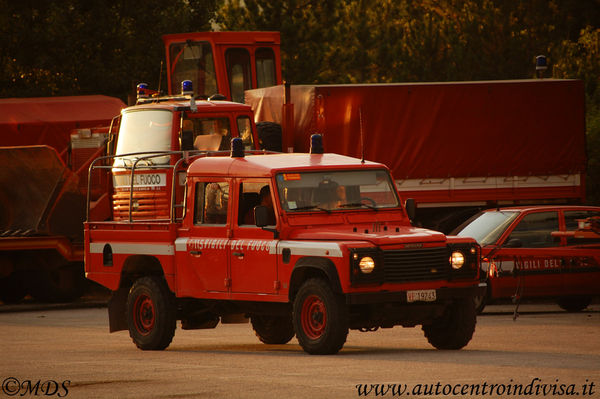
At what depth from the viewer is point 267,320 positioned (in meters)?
A: 18.1

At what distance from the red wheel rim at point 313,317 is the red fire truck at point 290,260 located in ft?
0.04

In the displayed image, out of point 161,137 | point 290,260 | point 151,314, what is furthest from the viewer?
point 161,137

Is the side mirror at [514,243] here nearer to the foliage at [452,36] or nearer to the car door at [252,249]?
the car door at [252,249]

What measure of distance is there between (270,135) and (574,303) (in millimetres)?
5874

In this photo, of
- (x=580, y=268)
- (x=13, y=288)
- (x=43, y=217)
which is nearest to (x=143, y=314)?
(x=580, y=268)

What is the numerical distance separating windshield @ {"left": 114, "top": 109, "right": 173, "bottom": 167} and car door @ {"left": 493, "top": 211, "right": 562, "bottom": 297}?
5.43 meters

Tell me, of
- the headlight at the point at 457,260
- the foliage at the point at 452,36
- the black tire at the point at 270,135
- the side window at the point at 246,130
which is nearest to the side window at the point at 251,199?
the headlight at the point at 457,260

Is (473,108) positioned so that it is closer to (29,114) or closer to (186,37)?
(186,37)

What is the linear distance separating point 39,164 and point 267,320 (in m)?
10.7

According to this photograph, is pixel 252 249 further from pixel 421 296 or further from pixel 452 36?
pixel 452 36

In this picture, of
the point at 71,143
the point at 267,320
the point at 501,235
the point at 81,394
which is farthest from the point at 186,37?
the point at 81,394

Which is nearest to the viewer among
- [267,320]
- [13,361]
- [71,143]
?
[13,361]

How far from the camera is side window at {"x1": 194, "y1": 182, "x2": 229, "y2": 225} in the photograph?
669 inches

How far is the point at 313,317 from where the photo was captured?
15547 millimetres
